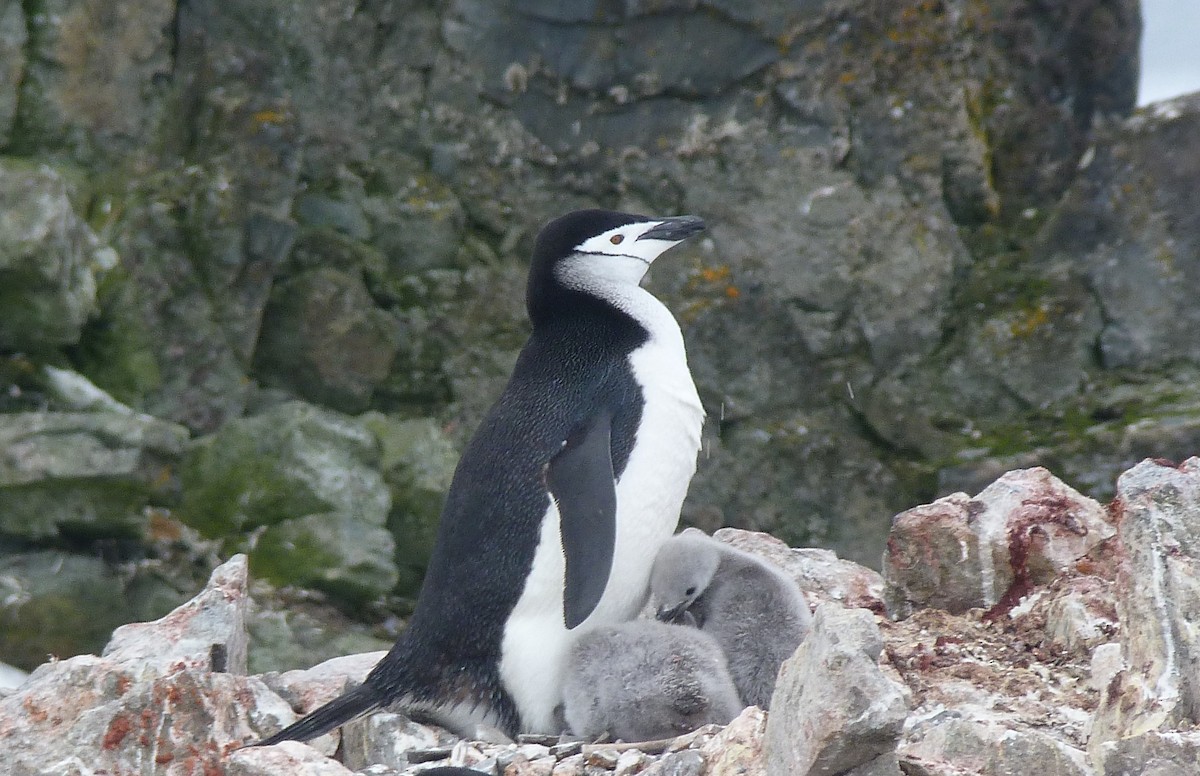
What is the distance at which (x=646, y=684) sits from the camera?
281 centimetres

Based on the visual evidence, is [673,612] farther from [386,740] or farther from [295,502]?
[295,502]

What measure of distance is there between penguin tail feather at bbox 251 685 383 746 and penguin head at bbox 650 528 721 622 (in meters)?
0.63

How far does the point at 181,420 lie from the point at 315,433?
0.56 m

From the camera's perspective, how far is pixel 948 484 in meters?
5.92

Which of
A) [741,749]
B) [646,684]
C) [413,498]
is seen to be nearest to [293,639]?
[413,498]

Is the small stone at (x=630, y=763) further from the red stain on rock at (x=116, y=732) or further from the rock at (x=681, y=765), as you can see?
the red stain on rock at (x=116, y=732)

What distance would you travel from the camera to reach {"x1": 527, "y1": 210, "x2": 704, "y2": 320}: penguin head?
3.51 metres

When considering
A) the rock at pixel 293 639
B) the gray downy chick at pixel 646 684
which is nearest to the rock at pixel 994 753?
the gray downy chick at pixel 646 684

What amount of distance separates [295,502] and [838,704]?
13.3 feet

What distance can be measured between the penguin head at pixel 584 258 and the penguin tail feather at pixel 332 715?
3.27 feet

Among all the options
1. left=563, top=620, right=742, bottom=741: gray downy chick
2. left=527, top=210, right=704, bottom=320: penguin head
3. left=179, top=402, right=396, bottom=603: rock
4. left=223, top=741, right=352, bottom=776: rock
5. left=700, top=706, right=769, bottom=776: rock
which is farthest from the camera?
left=179, top=402, right=396, bottom=603: rock

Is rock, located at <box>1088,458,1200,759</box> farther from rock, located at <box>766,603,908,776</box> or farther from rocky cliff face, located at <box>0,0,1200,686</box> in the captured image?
rocky cliff face, located at <box>0,0,1200,686</box>

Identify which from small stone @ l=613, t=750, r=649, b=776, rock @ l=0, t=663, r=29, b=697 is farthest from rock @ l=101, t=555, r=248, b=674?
rock @ l=0, t=663, r=29, b=697

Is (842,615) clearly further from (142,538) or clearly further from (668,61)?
(668,61)
